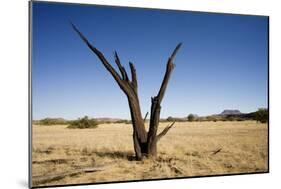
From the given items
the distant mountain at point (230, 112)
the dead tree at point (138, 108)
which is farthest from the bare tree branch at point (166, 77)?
the distant mountain at point (230, 112)

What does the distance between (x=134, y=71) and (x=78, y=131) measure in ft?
2.79

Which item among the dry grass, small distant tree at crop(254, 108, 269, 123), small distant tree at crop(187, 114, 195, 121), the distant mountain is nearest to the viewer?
the dry grass

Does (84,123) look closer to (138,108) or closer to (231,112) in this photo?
(138,108)

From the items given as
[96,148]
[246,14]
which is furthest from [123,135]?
[246,14]

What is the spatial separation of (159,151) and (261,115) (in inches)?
51.2

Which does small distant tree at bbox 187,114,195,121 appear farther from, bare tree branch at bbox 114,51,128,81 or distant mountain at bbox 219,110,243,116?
bare tree branch at bbox 114,51,128,81

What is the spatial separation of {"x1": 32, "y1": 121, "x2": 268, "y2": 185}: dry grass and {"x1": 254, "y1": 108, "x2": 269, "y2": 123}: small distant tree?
6 centimetres

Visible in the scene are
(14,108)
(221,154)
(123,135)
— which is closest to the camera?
(14,108)

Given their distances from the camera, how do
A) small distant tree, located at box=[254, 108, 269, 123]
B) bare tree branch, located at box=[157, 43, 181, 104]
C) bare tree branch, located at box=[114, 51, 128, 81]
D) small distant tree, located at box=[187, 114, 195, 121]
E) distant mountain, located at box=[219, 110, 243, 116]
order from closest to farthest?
bare tree branch, located at box=[114, 51, 128, 81] → bare tree branch, located at box=[157, 43, 181, 104] → small distant tree, located at box=[187, 114, 195, 121] → distant mountain, located at box=[219, 110, 243, 116] → small distant tree, located at box=[254, 108, 269, 123]

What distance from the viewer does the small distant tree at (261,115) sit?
552 centimetres

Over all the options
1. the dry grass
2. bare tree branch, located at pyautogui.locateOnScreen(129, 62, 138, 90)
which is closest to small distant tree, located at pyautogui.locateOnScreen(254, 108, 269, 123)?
the dry grass

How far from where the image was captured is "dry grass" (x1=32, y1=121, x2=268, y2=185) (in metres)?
4.76
